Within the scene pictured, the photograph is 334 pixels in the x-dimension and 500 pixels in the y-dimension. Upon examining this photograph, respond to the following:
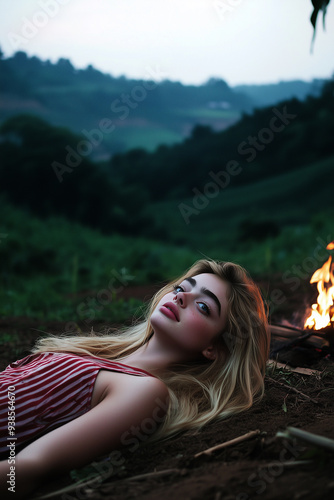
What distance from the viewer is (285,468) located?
1.66 meters

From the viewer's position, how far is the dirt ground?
1551 mm

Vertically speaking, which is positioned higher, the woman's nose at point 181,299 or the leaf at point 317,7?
the leaf at point 317,7

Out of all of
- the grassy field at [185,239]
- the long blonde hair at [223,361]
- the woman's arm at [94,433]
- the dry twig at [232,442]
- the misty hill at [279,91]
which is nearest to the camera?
the woman's arm at [94,433]

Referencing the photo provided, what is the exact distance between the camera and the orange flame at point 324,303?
3.20 metres

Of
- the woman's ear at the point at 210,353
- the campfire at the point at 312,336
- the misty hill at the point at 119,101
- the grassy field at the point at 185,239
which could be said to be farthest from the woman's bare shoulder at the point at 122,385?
the misty hill at the point at 119,101

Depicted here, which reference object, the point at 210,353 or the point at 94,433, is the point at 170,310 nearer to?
the point at 210,353

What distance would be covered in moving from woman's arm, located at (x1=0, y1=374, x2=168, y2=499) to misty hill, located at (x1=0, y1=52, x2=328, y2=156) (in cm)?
789

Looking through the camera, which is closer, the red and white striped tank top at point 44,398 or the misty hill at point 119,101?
the red and white striped tank top at point 44,398

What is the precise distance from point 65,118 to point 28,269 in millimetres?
3142

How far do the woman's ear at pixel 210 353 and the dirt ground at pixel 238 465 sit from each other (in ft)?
0.96

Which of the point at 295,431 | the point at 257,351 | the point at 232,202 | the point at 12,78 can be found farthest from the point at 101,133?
the point at 295,431

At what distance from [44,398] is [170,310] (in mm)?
662

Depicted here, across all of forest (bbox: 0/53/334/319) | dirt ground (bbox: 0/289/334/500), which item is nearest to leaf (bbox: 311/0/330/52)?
dirt ground (bbox: 0/289/334/500)

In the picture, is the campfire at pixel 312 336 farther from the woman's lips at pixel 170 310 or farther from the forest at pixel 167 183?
the forest at pixel 167 183
